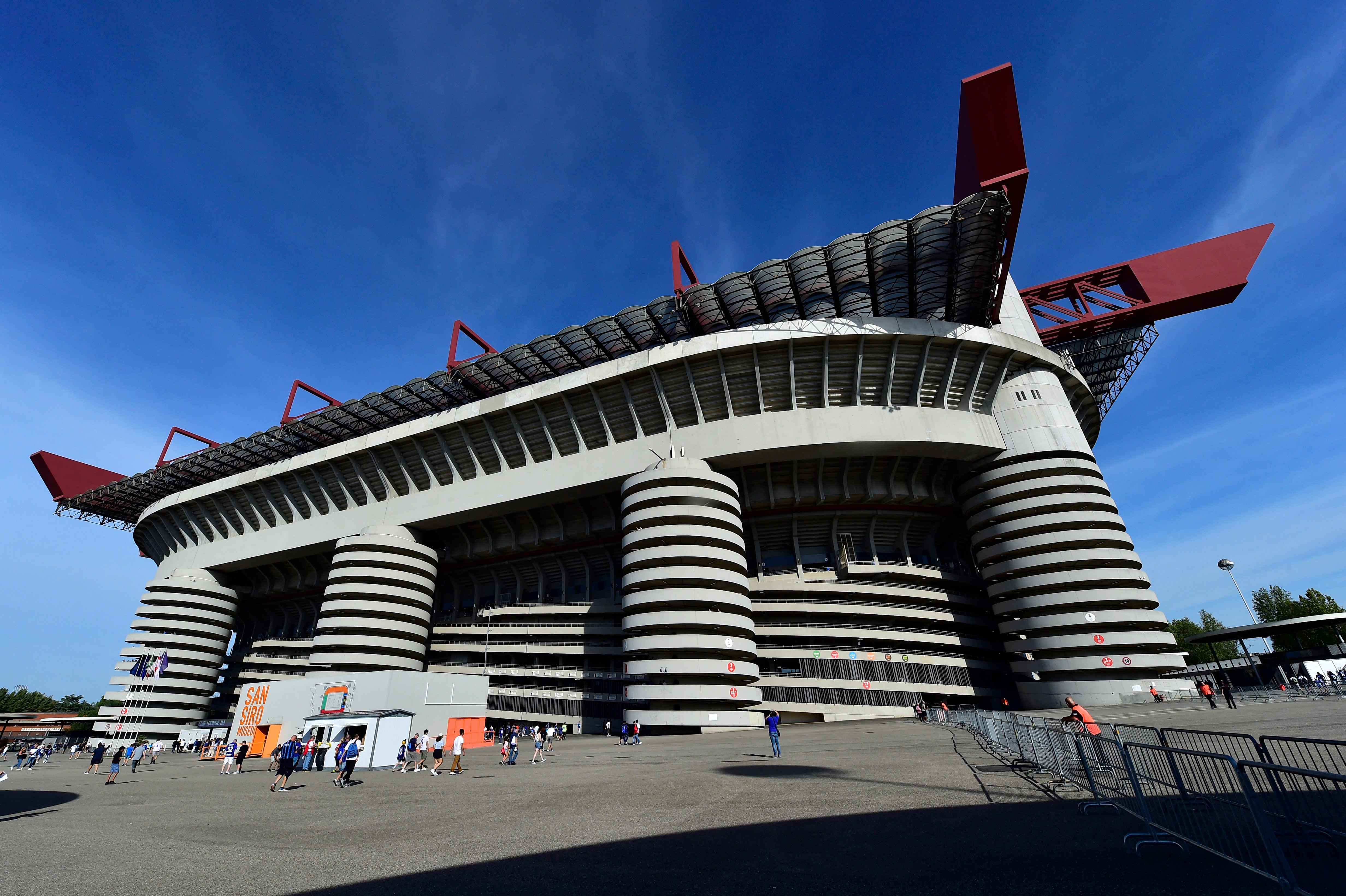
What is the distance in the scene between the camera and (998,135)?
32438 mm

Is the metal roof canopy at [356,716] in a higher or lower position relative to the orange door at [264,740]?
higher

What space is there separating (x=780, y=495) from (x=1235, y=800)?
39164 mm

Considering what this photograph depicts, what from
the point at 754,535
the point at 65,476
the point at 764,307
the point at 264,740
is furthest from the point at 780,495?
the point at 65,476

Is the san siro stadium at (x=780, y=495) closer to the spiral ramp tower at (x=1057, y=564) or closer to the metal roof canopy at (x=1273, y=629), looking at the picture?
the spiral ramp tower at (x=1057, y=564)

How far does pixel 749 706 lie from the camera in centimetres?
3722

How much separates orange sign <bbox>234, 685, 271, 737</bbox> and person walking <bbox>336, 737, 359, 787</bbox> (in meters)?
24.6

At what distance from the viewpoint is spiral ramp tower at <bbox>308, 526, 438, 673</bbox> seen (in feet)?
150

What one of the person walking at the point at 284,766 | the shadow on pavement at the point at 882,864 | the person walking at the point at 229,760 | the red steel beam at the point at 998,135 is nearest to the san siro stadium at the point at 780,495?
the red steel beam at the point at 998,135

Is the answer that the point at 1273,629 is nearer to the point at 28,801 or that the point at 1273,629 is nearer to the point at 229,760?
the point at 229,760

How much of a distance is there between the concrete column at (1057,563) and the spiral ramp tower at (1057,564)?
59 mm

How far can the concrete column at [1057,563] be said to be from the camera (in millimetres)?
34469

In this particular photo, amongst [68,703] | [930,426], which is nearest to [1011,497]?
[930,426]

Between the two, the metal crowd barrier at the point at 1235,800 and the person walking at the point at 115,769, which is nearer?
the metal crowd barrier at the point at 1235,800

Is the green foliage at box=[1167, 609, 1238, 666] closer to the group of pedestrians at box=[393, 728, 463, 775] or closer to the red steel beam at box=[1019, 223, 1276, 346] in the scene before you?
the red steel beam at box=[1019, 223, 1276, 346]
